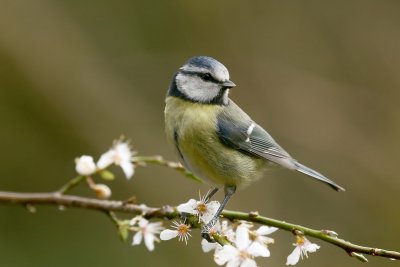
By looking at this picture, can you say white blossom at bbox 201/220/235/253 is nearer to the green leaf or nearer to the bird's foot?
the bird's foot

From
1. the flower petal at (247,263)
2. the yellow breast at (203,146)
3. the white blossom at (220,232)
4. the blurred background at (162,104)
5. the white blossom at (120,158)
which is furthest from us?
the blurred background at (162,104)

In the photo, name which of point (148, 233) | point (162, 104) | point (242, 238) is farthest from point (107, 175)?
point (162, 104)

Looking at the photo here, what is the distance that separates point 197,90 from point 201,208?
691 millimetres

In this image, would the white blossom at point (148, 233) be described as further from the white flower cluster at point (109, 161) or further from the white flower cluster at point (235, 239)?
the white flower cluster at point (109, 161)

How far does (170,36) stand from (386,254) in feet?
12.2

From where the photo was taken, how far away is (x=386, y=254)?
1565 millimetres

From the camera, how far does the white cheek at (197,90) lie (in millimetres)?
2482

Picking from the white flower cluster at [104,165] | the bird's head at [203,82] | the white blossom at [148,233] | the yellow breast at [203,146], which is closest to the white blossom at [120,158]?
the white flower cluster at [104,165]

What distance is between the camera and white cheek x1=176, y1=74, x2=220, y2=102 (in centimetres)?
248

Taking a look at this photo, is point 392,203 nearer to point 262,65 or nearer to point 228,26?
point 262,65

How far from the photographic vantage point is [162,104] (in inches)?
199

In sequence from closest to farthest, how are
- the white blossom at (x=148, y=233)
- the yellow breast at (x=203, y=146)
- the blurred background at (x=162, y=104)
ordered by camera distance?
the white blossom at (x=148, y=233) < the yellow breast at (x=203, y=146) < the blurred background at (x=162, y=104)

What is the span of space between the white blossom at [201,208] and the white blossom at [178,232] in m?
0.05

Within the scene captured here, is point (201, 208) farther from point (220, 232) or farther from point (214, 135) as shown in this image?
point (214, 135)
